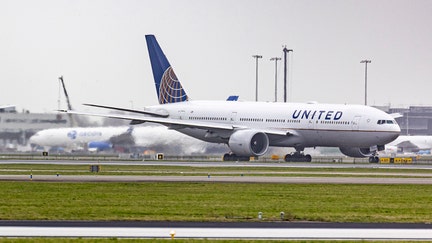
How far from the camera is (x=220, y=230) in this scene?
2977cm

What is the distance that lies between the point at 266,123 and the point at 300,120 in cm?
383

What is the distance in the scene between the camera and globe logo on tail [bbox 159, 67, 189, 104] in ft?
320

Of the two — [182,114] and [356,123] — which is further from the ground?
[182,114]

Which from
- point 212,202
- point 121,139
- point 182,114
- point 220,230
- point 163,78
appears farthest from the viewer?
point 121,139

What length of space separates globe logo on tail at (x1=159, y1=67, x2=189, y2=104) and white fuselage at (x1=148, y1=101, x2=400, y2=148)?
1112mm

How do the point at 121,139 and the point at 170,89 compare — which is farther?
the point at 121,139

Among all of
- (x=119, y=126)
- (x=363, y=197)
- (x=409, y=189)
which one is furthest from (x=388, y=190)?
(x=119, y=126)

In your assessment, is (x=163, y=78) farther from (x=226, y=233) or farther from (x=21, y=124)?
A: (x=226, y=233)

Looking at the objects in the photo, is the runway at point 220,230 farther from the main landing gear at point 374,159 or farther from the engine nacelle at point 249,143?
the main landing gear at point 374,159

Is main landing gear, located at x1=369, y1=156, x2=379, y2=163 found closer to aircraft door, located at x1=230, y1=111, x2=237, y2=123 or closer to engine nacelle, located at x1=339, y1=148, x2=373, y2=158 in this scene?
engine nacelle, located at x1=339, y1=148, x2=373, y2=158

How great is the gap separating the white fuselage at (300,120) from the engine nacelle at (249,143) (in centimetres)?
163

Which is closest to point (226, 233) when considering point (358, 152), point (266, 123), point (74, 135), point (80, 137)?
point (266, 123)

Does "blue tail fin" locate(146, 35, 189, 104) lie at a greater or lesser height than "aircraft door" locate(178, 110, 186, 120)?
greater

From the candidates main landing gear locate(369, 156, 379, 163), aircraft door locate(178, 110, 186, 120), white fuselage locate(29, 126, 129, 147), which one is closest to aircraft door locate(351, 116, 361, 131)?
main landing gear locate(369, 156, 379, 163)
